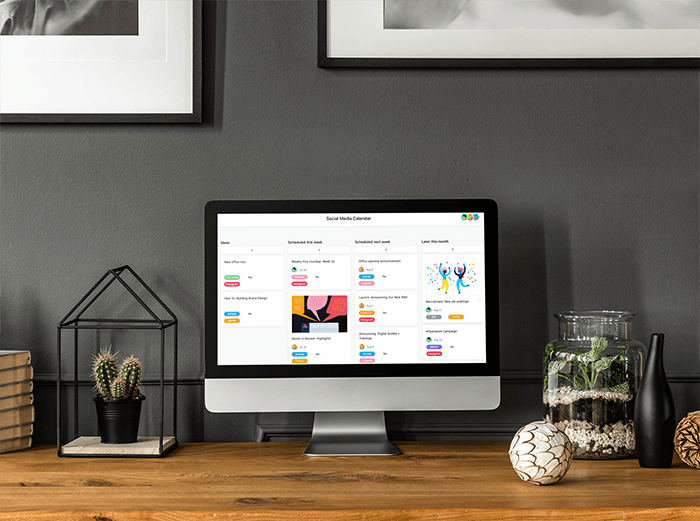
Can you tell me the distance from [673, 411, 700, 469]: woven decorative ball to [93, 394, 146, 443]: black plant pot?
1078mm

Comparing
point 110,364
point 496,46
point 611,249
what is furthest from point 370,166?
point 110,364

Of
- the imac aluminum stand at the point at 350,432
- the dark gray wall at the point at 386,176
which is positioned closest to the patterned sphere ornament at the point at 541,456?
the imac aluminum stand at the point at 350,432

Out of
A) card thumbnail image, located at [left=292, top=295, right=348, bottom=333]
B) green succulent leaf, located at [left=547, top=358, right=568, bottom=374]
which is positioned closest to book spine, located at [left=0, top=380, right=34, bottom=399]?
card thumbnail image, located at [left=292, top=295, right=348, bottom=333]

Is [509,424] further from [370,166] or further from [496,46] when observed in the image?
[496,46]

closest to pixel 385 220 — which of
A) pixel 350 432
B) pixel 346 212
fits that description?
pixel 346 212

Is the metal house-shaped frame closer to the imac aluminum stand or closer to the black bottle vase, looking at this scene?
the imac aluminum stand

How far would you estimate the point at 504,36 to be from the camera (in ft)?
4.64

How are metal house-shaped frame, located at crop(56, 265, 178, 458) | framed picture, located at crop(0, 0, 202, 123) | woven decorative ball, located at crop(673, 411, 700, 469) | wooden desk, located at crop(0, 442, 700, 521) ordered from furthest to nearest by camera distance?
framed picture, located at crop(0, 0, 202, 123)
metal house-shaped frame, located at crop(56, 265, 178, 458)
woven decorative ball, located at crop(673, 411, 700, 469)
wooden desk, located at crop(0, 442, 700, 521)

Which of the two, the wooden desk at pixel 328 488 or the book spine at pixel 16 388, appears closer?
the wooden desk at pixel 328 488

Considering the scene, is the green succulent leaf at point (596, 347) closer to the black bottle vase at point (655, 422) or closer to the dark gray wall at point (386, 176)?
the black bottle vase at point (655, 422)

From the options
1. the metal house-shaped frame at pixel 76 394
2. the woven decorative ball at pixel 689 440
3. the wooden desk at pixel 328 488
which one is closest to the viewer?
the wooden desk at pixel 328 488

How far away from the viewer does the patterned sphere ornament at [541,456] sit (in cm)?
98

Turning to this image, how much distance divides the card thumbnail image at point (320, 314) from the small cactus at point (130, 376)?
13.9 inches

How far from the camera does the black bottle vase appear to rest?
1.10 metres
